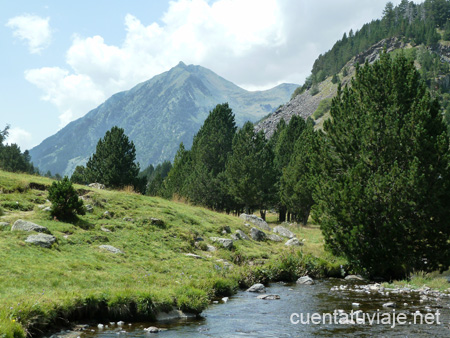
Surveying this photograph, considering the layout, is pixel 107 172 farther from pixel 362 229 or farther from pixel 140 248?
pixel 362 229

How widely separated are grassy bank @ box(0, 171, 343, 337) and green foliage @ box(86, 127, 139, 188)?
2030 centimetres

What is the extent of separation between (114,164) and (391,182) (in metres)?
40.5

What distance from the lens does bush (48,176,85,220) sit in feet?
71.4

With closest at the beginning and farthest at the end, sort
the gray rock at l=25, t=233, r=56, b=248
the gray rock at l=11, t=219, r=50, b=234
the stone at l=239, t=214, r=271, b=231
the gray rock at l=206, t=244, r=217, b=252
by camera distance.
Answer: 1. the gray rock at l=25, t=233, r=56, b=248
2. the gray rock at l=11, t=219, r=50, b=234
3. the gray rock at l=206, t=244, r=217, b=252
4. the stone at l=239, t=214, r=271, b=231

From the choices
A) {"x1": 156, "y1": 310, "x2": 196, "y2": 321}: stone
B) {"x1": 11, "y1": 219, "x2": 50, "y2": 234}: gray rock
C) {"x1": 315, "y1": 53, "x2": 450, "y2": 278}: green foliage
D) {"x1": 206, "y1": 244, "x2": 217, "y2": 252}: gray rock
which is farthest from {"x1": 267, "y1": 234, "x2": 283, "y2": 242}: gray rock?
{"x1": 156, "y1": 310, "x2": 196, "y2": 321}: stone

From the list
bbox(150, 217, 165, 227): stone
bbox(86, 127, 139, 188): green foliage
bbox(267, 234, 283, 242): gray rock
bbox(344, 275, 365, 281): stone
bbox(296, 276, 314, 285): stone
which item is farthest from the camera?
bbox(86, 127, 139, 188): green foliage

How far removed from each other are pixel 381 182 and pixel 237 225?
1858 centimetres

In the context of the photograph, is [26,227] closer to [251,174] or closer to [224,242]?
[224,242]

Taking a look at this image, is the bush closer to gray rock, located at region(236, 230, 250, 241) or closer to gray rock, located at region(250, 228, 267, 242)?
gray rock, located at region(236, 230, 250, 241)

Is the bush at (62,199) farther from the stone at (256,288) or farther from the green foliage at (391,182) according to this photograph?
the green foliage at (391,182)

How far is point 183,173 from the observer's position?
237 feet

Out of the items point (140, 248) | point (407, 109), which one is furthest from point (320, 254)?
point (140, 248)

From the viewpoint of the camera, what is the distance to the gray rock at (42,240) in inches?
680

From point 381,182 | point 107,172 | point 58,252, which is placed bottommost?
point 58,252
